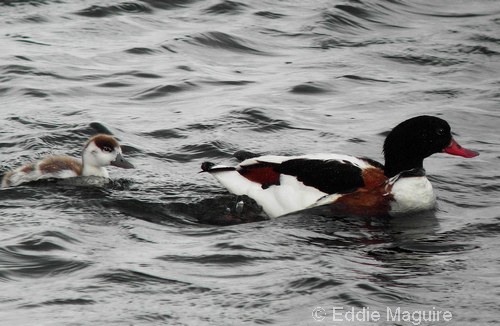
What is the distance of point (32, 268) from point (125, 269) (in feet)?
2.10

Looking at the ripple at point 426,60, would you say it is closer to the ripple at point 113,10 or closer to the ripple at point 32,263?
the ripple at point 113,10

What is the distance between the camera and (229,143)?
11.8 m

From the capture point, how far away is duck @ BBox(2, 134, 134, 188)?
10195 millimetres

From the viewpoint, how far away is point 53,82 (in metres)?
14.0

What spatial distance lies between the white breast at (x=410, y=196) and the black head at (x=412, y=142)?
126 mm

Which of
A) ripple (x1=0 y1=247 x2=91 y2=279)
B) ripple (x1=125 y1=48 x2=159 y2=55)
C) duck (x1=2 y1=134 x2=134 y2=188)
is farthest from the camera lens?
ripple (x1=125 y1=48 x2=159 y2=55)

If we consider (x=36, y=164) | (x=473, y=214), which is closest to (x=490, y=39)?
(x=473, y=214)

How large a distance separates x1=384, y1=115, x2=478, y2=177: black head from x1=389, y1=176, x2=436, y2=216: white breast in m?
0.13

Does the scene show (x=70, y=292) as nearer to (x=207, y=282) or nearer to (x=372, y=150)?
(x=207, y=282)

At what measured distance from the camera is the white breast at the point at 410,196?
32.0 feet

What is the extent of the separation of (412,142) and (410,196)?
1.51 feet

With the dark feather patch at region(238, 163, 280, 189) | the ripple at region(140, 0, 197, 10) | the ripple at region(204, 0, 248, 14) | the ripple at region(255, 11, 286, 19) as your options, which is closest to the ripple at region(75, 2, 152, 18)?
the ripple at region(140, 0, 197, 10)

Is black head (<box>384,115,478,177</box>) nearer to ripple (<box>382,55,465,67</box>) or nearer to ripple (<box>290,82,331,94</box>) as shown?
ripple (<box>290,82,331,94</box>)

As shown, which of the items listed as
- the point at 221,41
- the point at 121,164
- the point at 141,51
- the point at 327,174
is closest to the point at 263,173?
the point at 327,174
